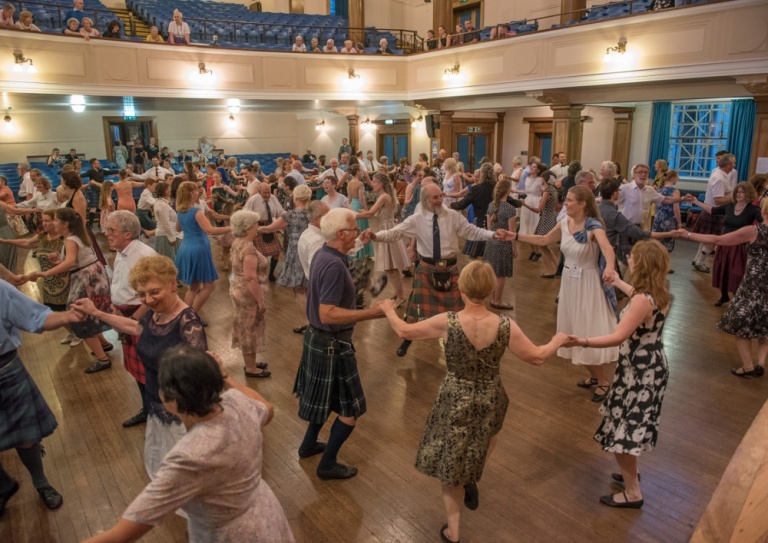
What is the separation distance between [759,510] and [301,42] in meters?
14.8

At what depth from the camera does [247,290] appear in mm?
4125

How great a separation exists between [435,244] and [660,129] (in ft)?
38.0

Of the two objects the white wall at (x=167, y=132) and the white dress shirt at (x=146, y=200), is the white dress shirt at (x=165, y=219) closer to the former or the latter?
the white dress shirt at (x=146, y=200)

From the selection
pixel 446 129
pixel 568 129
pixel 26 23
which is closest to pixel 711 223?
pixel 568 129

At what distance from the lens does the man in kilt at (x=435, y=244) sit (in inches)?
170

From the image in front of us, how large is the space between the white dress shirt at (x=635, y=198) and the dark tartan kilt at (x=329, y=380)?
4799mm

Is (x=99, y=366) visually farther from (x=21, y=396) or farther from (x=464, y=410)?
(x=464, y=410)

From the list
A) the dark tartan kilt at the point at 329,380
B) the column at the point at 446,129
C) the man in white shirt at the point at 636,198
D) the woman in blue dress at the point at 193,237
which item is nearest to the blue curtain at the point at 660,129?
the column at the point at 446,129

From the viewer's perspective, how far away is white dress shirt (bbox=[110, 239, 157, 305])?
3391 millimetres

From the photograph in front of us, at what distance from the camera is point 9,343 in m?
2.56

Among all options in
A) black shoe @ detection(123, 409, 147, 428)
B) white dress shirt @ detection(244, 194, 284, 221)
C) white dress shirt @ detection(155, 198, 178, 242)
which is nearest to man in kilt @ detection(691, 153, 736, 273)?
white dress shirt @ detection(244, 194, 284, 221)

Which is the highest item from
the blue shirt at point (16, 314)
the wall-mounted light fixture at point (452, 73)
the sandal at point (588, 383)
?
the wall-mounted light fixture at point (452, 73)

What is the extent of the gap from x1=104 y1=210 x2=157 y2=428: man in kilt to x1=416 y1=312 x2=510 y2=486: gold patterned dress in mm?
1797

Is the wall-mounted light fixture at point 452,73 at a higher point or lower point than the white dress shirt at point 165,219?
higher
